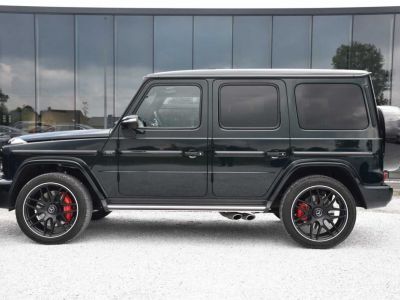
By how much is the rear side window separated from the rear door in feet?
0.76

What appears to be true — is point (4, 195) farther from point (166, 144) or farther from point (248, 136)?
point (248, 136)

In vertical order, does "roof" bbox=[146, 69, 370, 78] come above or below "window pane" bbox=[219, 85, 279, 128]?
above

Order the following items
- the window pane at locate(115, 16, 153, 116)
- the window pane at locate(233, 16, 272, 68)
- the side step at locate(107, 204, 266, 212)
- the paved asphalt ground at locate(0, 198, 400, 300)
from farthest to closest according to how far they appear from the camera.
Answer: the window pane at locate(115, 16, 153, 116), the window pane at locate(233, 16, 272, 68), the side step at locate(107, 204, 266, 212), the paved asphalt ground at locate(0, 198, 400, 300)

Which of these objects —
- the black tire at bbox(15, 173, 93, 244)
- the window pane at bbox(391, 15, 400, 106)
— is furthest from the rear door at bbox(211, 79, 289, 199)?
the window pane at bbox(391, 15, 400, 106)

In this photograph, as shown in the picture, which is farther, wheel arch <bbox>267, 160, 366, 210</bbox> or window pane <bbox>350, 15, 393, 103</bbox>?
window pane <bbox>350, 15, 393, 103</bbox>

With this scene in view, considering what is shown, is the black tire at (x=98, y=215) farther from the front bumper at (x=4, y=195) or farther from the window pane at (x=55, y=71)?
the window pane at (x=55, y=71)

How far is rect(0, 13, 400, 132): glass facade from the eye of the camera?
47.7 feet

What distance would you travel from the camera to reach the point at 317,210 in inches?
170

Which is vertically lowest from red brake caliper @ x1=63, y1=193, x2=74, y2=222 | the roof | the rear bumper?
red brake caliper @ x1=63, y1=193, x2=74, y2=222

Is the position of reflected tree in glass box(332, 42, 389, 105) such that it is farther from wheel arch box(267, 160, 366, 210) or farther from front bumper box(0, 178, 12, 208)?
front bumper box(0, 178, 12, 208)

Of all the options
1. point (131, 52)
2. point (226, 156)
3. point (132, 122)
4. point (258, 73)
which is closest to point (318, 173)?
point (226, 156)

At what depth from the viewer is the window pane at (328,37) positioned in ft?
47.4

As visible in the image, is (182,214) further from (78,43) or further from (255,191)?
(78,43)

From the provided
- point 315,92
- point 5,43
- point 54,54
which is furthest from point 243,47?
point 315,92
